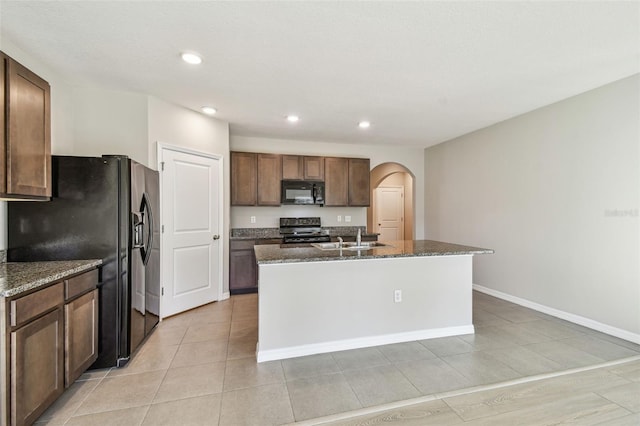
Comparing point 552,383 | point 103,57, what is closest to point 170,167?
point 103,57

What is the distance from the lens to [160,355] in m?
2.55

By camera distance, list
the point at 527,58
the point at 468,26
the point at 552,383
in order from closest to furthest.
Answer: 1. the point at 468,26
2. the point at 552,383
3. the point at 527,58

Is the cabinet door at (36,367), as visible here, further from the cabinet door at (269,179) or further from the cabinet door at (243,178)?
the cabinet door at (269,179)

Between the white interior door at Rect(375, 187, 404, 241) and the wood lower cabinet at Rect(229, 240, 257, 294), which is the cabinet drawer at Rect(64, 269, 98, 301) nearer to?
the wood lower cabinet at Rect(229, 240, 257, 294)

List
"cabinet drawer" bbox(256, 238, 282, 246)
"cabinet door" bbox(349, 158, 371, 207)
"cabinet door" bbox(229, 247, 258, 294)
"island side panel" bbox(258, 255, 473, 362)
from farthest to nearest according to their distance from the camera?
"cabinet door" bbox(349, 158, 371, 207)
"cabinet drawer" bbox(256, 238, 282, 246)
"cabinet door" bbox(229, 247, 258, 294)
"island side panel" bbox(258, 255, 473, 362)

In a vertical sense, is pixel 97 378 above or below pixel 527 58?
below

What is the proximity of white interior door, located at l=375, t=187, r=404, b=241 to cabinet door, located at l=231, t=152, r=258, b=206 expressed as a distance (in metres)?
3.97

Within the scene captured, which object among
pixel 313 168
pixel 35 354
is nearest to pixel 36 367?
pixel 35 354

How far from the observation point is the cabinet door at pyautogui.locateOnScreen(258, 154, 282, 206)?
4703mm

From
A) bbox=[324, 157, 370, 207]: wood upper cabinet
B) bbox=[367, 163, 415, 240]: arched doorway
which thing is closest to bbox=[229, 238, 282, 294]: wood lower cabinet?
bbox=[324, 157, 370, 207]: wood upper cabinet

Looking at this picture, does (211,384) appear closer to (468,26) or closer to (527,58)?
(468,26)

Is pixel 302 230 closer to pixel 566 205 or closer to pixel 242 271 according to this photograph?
pixel 242 271

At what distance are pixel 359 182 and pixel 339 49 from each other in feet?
10.3

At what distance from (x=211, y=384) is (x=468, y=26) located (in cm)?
305
